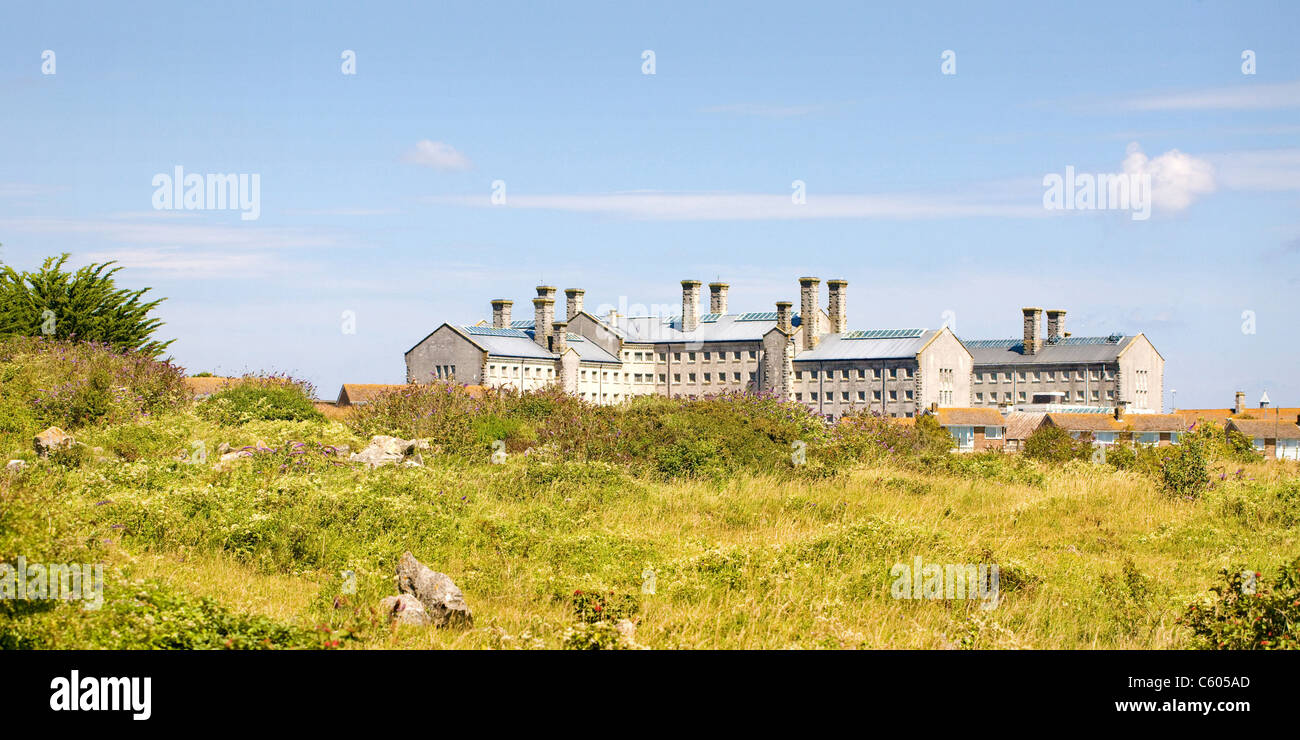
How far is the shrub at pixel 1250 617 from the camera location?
9.95 m

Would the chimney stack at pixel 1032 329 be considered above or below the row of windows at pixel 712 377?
above

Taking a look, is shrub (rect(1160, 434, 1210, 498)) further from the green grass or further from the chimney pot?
the chimney pot

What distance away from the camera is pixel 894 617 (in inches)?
462

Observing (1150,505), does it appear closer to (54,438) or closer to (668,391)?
(54,438)

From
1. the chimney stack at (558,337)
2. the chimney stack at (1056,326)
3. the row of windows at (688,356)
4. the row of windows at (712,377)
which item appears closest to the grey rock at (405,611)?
the chimney stack at (558,337)

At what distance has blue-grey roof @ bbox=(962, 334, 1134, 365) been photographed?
370ft

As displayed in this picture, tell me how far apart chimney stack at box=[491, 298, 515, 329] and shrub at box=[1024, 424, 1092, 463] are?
63.2m

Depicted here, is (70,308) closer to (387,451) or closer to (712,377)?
(387,451)

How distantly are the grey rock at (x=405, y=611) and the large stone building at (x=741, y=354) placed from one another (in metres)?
83.4

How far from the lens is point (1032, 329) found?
119438mm

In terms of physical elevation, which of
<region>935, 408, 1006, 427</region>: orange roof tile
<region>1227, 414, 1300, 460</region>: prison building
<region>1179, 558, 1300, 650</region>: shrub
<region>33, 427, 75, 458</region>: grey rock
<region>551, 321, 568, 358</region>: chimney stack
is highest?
<region>551, 321, 568, 358</region>: chimney stack

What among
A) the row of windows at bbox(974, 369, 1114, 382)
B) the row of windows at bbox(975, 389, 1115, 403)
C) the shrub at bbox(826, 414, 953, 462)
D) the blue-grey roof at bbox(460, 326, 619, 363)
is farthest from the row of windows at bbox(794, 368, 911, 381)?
the shrub at bbox(826, 414, 953, 462)

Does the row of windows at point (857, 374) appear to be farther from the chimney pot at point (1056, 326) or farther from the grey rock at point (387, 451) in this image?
the grey rock at point (387, 451)
